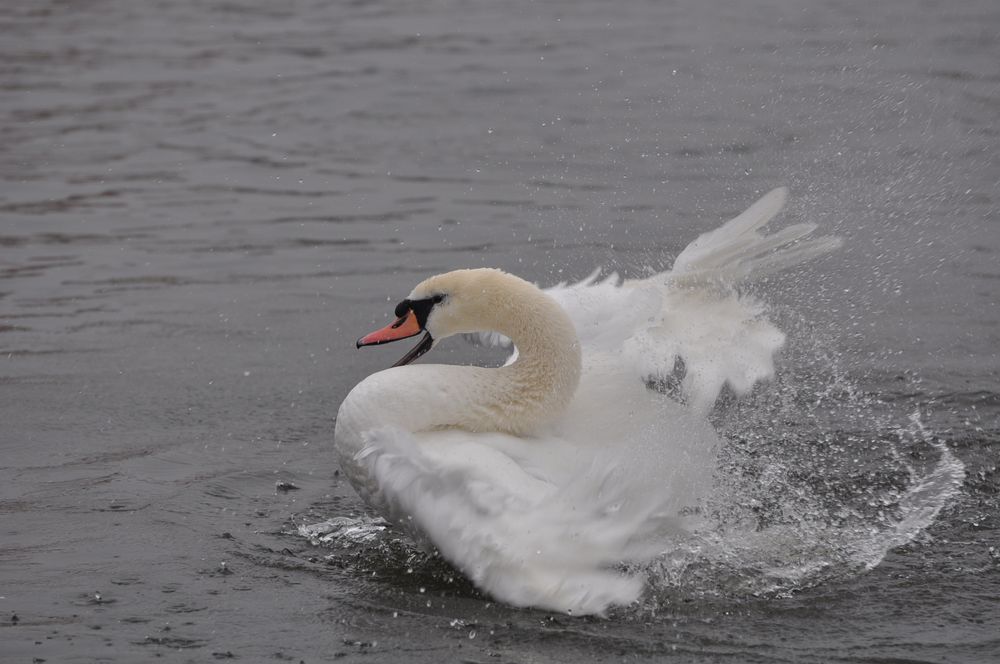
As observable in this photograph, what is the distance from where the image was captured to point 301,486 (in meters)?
6.66

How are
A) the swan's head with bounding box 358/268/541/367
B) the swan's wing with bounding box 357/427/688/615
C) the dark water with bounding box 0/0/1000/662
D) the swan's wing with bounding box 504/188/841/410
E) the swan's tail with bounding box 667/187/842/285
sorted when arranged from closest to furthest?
1. the swan's wing with bounding box 357/427/688/615
2. the dark water with bounding box 0/0/1000/662
3. the swan's head with bounding box 358/268/541/367
4. the swan's wing with bounding box 504/188/841/410
5. the swan's tail with bounding box 667/187/842/285

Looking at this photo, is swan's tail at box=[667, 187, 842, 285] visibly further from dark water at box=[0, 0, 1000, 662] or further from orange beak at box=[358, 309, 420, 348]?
orange beak at box=[358, 309, 420, 348]

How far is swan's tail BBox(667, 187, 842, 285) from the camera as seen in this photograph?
6324 millimetres

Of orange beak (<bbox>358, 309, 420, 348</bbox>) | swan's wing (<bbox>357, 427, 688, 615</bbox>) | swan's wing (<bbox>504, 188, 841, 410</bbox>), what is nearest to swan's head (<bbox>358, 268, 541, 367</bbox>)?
Answer: orange beak (<bbox>358, 309, 420, 348</bbox>)

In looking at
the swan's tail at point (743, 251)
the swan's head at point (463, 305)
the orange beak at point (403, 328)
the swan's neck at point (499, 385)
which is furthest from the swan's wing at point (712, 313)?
the orange beak at point (403, 328)

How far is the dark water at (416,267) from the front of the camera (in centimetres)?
530

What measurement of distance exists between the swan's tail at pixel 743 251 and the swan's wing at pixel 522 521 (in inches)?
53.8

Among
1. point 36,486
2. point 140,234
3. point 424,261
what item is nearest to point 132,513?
point 36,486

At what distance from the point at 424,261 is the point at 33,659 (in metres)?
5.57

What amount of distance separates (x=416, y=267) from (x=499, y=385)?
4324 mm

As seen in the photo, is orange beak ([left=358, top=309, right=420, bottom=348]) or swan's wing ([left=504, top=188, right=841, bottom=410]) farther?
swan's wing ([left=504, top=188, right=841, bottom=410])

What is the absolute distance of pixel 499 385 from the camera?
580 cm

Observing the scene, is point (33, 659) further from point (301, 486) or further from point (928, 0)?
point (928, 0)

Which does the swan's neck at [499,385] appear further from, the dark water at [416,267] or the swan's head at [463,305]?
the dark water at [416,267]
